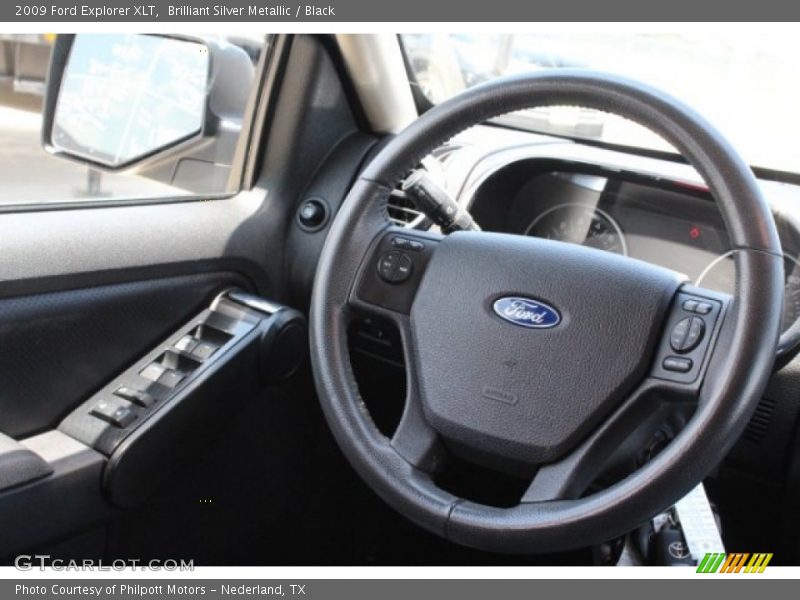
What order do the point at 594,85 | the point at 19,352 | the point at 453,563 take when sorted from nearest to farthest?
1. the point at 594,85
2. the point at 19,352
3. the point at 453,563

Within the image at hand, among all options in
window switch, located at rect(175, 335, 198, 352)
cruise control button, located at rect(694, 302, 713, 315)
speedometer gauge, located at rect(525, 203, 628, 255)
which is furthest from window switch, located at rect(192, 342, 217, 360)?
cruise control button, located at rect(694, 302, 713, 315)

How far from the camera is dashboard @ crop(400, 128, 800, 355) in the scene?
5.31 ft

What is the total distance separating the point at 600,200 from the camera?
68.7 inches

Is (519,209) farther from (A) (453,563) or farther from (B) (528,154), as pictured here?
(A) (453,563)

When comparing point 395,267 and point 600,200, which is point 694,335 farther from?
point 600,200

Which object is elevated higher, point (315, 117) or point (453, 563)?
point (315, 117)

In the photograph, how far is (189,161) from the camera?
6.10ft

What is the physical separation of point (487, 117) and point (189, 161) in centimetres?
87

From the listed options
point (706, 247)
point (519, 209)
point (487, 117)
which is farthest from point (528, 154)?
point (487, 117)

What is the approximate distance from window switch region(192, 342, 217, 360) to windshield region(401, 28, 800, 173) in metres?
0.81

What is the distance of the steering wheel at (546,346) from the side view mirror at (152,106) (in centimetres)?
67

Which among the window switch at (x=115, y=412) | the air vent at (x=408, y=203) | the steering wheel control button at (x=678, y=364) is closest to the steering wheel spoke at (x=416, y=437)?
the steering wheel control button at (x=678, y=364)

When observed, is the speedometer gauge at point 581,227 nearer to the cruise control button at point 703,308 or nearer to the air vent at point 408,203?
the air vent at point 408,203

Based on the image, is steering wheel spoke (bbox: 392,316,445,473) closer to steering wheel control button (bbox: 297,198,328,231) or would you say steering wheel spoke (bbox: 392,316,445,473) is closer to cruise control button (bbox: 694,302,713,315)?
cruise control button (bbox: 694,302,713,315)
